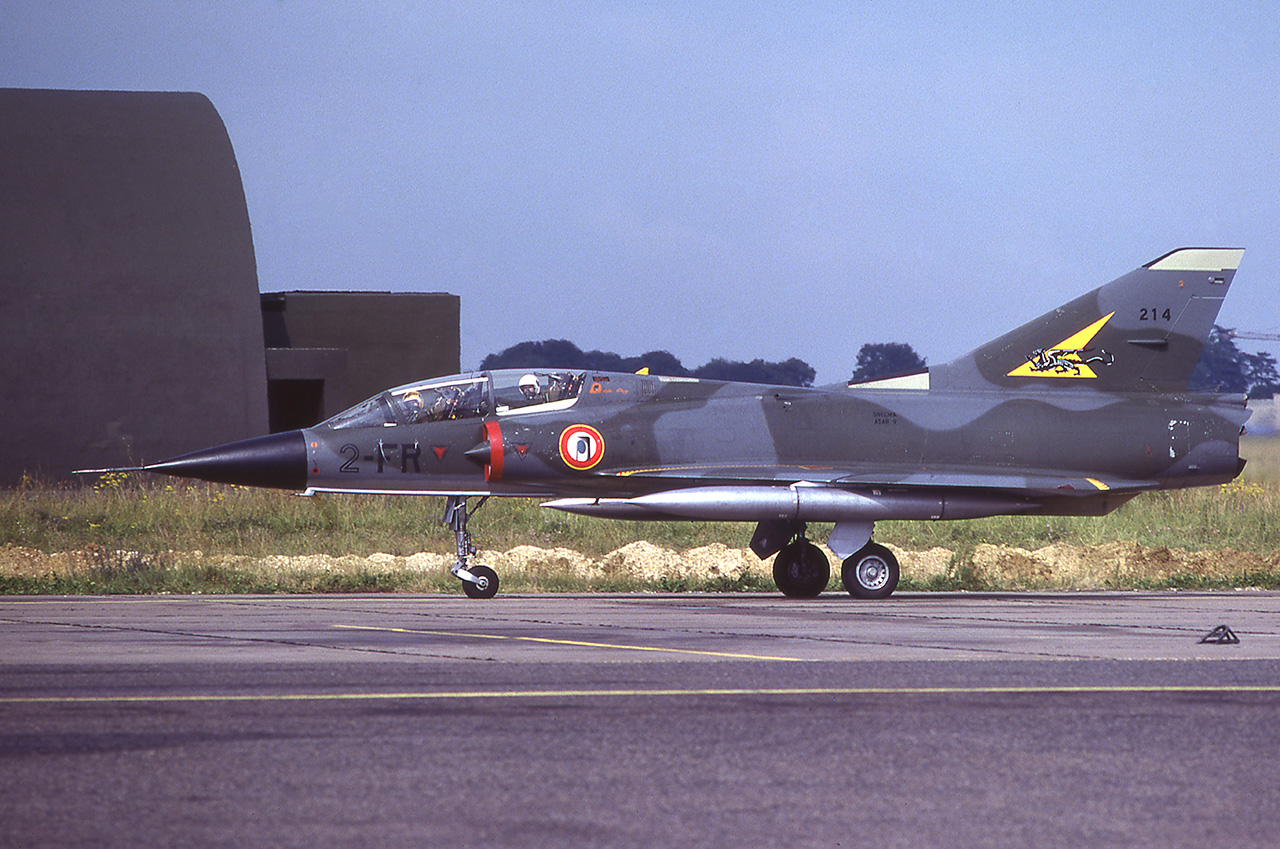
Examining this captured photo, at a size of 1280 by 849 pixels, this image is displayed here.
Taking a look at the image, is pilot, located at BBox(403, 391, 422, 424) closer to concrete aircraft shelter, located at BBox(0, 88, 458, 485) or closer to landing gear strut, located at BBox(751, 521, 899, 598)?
landing gear strut, located at BBox(751, 521, 899, 598)

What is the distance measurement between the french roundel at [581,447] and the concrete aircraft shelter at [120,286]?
2293cm

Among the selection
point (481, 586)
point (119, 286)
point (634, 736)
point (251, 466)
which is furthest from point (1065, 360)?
point (119, 286)

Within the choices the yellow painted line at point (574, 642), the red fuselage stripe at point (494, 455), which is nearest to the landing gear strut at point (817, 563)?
the red fuselage stripe at point (494, 455)

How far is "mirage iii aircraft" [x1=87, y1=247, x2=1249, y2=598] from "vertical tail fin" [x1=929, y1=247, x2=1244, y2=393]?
0.02 meters

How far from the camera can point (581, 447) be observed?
19094 mm

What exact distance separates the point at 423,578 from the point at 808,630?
362 inches

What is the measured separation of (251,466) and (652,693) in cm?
1048

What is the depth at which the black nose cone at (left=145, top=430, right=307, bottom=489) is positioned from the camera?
18.4 meters

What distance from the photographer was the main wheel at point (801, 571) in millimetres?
19938

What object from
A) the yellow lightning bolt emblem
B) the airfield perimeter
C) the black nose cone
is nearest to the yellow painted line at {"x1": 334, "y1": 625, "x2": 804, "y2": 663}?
the airfield perimeter

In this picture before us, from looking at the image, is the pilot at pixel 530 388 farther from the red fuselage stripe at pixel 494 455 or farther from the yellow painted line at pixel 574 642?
the yellow painted line at pixel 574 642

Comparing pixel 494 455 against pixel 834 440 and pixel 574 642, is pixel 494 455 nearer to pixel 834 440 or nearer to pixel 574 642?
pixel 834 440

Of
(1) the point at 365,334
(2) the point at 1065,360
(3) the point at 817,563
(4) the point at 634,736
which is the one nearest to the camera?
(4) the point at 634,736

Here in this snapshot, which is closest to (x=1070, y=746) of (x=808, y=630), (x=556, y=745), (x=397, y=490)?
(x=556, y=745)
